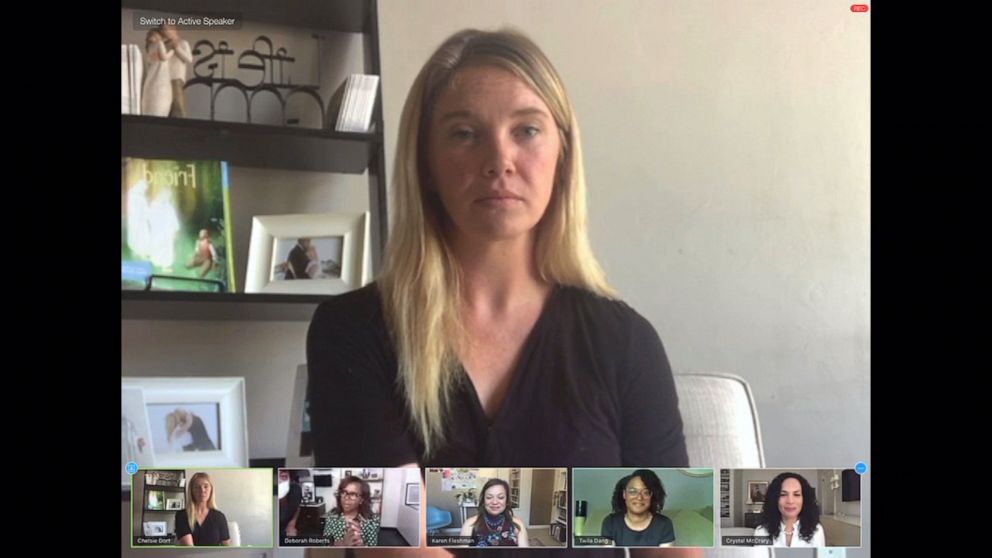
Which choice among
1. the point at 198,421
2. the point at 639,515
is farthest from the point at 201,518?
the point at 639,515

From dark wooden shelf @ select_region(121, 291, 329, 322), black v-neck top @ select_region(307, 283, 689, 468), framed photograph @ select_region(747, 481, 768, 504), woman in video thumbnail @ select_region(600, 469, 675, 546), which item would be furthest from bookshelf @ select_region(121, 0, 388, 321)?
framed photograph @ select_region(747, 481, 768, 504)

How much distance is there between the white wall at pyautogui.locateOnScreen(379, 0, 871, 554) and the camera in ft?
5.12

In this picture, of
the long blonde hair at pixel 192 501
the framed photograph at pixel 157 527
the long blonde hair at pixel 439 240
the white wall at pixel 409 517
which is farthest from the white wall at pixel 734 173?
the framed photograph at pixel 157 527

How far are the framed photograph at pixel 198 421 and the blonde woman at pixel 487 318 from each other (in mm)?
146

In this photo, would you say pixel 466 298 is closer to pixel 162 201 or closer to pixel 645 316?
pixel 645 316

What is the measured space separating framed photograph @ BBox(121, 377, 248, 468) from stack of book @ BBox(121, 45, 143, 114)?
1.63 feet

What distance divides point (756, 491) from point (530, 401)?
0.45 meters

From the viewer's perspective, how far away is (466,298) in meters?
1.53

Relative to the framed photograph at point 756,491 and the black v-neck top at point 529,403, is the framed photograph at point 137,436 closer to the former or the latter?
the black v-neck top at point 529,403
